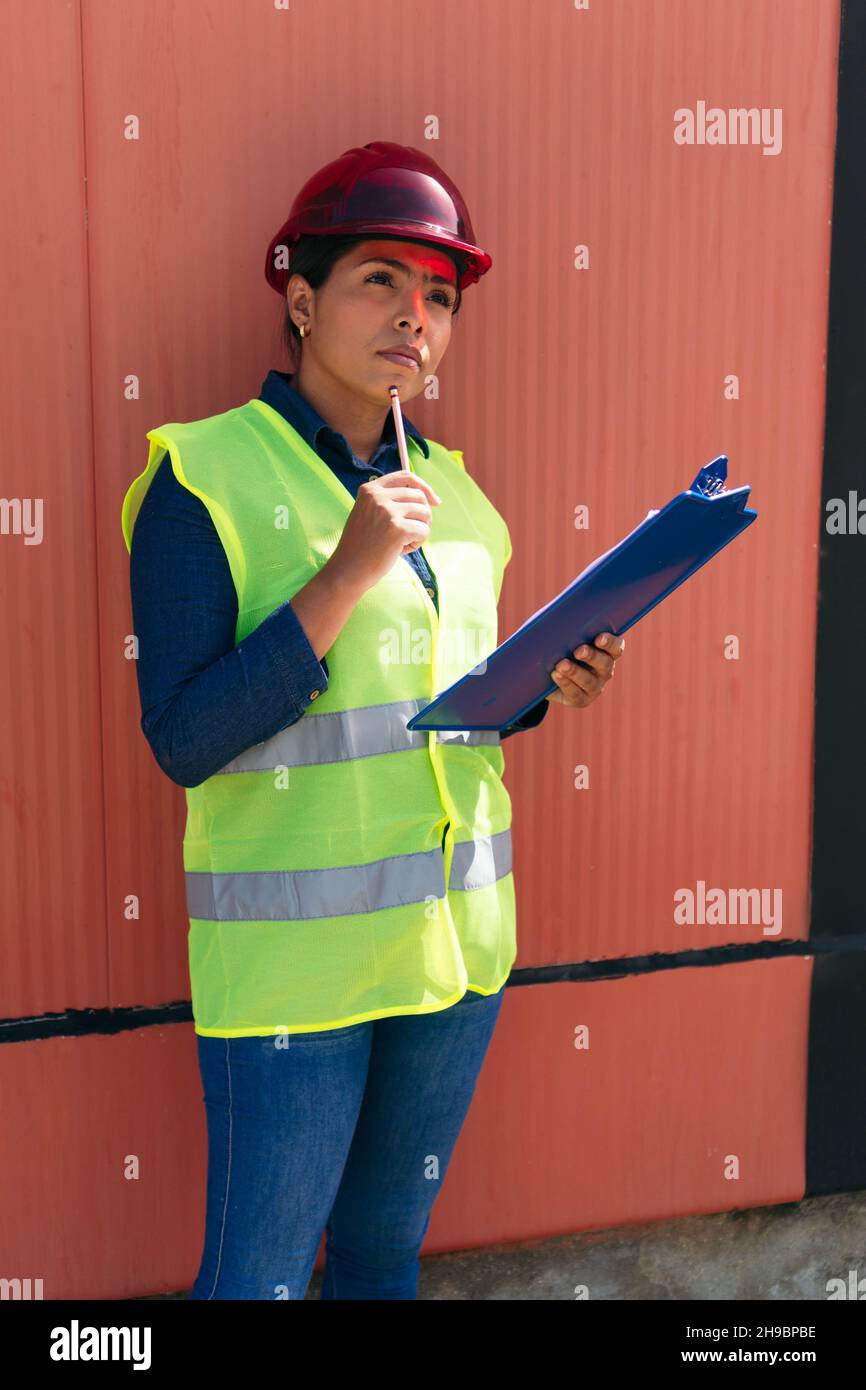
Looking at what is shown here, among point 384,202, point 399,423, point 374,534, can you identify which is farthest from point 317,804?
point 384,202

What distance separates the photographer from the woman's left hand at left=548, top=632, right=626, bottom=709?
181 cm

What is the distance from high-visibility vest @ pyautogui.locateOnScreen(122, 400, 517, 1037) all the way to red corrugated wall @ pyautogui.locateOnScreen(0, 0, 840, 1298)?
461mm

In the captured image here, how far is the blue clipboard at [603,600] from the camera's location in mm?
1588

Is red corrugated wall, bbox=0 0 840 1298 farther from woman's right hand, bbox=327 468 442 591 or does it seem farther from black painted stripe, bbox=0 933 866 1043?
woman's right hand, bbox=327 468 442 591

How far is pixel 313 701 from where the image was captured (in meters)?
1.73

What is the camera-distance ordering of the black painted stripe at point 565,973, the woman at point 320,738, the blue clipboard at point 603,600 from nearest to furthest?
the blue clipboard at point 603,600
the woman at point 320,738
the black painted stripe at point 565,973

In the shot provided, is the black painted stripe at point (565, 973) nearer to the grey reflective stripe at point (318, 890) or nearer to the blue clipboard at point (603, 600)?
the grey reflective stripe at point (318, 890)

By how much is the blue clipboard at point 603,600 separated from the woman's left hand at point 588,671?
0.01 meters

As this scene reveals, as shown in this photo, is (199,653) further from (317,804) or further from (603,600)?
(603,600)

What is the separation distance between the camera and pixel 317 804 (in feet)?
5.87

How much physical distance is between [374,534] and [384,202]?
19.5 inches

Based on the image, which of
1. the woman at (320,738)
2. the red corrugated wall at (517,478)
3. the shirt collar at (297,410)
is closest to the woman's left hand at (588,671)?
the woman at (320,738)

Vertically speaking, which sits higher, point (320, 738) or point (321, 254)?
point (321, 254)
